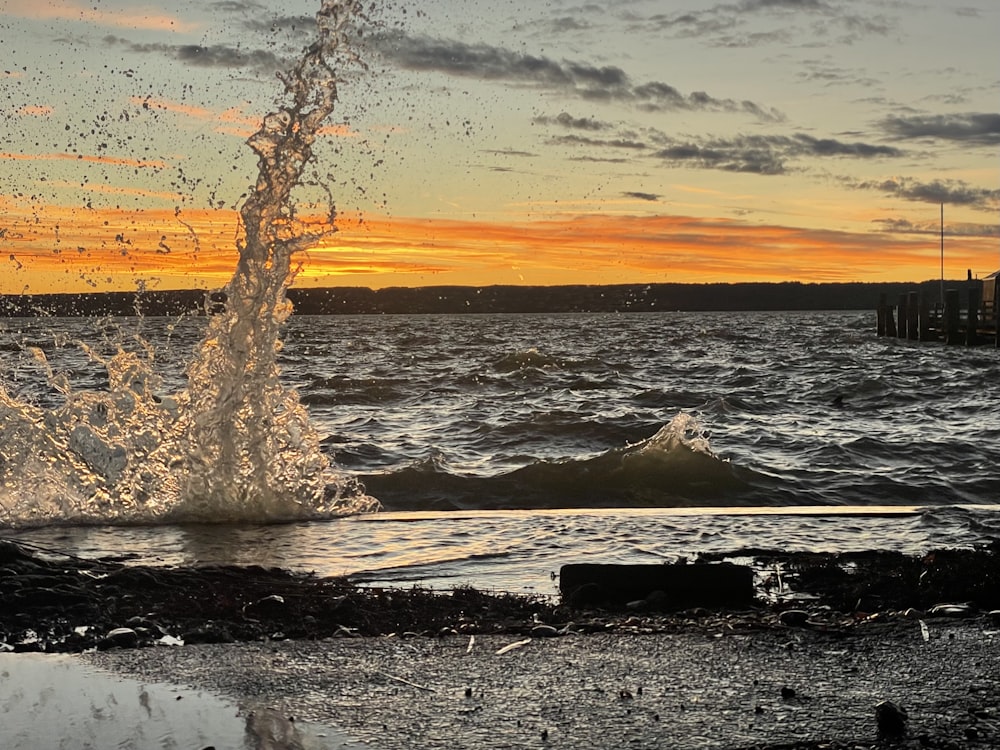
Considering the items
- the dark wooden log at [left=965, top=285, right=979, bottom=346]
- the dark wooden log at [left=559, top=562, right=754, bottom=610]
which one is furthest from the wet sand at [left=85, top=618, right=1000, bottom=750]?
the dark wooden log at [left=965, top=285, right=979, bottom=346]

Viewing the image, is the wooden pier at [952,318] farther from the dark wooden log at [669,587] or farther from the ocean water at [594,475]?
the dark wooden log at [669,587]

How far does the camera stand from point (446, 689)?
4543 millimetres

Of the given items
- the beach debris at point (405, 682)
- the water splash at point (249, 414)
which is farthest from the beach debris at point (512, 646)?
the water splash at point (249, 414)

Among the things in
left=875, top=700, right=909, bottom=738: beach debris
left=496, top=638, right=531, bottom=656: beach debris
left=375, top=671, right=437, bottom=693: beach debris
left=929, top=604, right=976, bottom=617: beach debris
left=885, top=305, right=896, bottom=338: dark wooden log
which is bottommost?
left=885, top=305, right=896, bottom=338: dark wooden log

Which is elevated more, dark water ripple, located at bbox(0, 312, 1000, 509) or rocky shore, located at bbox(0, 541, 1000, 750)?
rocky shore, located at bbox(0, 541, 1000, 750)

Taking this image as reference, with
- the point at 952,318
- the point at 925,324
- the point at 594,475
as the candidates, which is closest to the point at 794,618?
the point at 594,475

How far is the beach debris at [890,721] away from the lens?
3900 mm

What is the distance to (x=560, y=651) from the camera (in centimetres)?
512

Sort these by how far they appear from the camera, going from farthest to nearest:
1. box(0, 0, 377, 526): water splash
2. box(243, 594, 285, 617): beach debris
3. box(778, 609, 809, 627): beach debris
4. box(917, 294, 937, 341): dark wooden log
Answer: box(917, 294, 937, 341): dark wooden log → box(0, 0, 377, 526): water splash → box(243, 594, 285, 617): beach debris → box(778, 609, 809, 627): beach debris

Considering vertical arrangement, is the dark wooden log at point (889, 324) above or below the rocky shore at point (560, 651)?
below

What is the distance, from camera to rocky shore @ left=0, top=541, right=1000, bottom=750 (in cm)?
405

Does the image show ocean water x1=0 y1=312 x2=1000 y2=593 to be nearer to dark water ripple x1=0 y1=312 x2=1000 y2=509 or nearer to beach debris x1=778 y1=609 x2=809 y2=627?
dark water ripple x1=0 y1=312 x2=1000 y2=509

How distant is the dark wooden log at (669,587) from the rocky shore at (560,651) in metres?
0.09

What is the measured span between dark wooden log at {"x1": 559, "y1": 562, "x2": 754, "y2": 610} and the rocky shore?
0.09m
